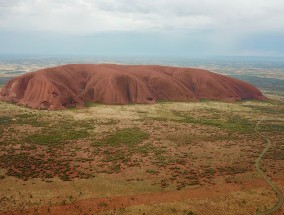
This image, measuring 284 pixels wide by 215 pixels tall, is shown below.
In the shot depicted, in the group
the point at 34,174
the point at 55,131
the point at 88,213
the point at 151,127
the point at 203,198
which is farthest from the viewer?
the point at 151,127

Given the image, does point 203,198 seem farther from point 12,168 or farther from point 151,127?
point 151,127

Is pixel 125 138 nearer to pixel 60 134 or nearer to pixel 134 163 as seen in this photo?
pixel 60 134

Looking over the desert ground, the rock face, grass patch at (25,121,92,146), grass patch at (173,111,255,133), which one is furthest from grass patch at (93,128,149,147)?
the rock face

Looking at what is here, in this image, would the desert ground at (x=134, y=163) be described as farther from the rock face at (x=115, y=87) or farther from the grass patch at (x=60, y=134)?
the rock face at (x=115, y=87)

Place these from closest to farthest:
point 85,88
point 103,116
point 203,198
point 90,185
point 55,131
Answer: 1. point 203,198
2. point 90,185
3. point 55,131
4. point 103,116
5. point 85,88

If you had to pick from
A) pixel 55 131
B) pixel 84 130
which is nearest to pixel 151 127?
pixel 84 130

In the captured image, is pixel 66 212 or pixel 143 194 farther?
pixel 143 194

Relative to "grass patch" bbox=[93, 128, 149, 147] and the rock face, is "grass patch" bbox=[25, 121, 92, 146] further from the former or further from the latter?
the rock face
